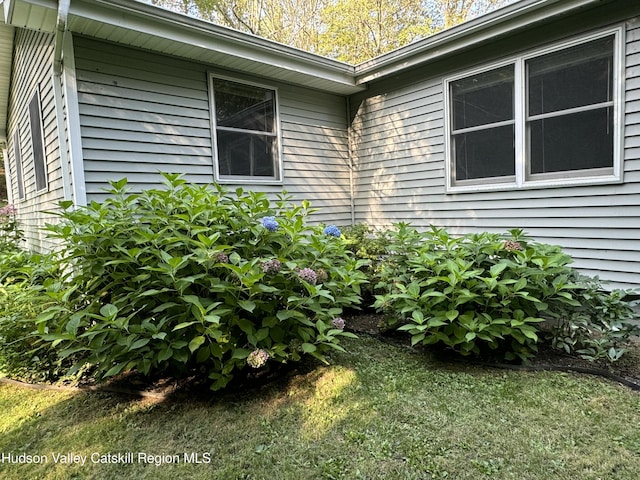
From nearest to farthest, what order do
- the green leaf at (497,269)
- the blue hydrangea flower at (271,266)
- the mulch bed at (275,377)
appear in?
the blue hydrangea flower at (271,266)
the mulch bed at (275,377)
the green leaf at (497,269)

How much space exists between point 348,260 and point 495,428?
1398 mm

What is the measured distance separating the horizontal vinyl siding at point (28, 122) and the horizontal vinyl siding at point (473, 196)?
4216 mm

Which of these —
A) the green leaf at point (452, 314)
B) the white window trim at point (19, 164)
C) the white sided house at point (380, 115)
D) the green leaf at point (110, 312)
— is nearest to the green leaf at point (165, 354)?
the green leaf at point (110, 312)

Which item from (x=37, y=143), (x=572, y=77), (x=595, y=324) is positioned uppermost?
(x=572, y=77)

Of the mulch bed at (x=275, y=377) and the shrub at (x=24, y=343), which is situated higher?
the shrub at (x=24, y=343)

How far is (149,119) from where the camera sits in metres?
4.42

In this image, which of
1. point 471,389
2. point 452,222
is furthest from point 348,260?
point 452,222

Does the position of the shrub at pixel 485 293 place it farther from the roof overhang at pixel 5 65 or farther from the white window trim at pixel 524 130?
the roof overhang at pixel 5 65

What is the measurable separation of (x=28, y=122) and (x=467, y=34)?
6.45m

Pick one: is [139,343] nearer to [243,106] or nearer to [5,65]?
[243,106]

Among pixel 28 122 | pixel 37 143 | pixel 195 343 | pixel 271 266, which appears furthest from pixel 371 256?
pixel 28 122

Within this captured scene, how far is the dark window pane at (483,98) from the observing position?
448 centimetres

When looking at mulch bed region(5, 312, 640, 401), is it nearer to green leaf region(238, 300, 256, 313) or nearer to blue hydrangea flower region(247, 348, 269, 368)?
blue hydrangea flower region(247, 348, 269, 368)

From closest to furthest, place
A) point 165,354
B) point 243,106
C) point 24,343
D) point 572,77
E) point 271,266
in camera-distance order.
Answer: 1. point 165,354
2. point 271,266
3. point 24,343
4. point 572,77
5. point 243,106
